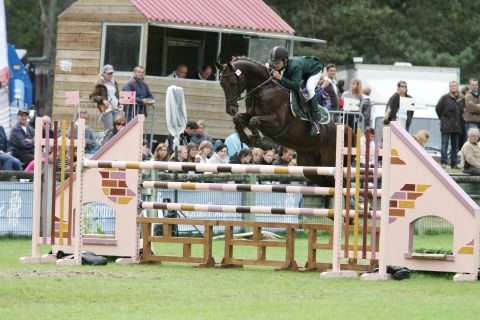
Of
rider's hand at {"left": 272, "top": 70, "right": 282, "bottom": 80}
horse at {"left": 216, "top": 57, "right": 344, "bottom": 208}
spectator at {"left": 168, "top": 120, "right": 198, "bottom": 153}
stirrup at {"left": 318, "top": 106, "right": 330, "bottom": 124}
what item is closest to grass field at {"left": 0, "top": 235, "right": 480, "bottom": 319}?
horse at {"left": 216, "top": 57, "right": 344, "bottom": 208}

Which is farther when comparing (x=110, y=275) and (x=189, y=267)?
(x=189, y=267)

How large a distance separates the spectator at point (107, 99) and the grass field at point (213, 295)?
26.1 feet

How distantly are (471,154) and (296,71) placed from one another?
704 cm

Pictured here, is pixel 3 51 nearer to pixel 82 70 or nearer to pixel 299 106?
pixel 82 70

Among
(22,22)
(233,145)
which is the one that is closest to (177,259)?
(233,145)

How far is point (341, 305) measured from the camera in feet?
30.8

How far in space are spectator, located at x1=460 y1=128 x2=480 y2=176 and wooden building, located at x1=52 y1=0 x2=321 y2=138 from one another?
5783 millimetres

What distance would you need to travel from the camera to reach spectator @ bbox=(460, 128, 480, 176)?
21094 millimetres

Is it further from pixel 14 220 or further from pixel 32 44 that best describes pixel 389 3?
pixel 14 220

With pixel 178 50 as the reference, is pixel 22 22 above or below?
above

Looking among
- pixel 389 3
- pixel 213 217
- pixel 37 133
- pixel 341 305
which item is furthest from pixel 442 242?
pixel 389 3

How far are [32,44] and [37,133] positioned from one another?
142ft

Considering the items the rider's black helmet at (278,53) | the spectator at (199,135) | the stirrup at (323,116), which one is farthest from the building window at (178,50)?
the rider's black helmet at (278,53)

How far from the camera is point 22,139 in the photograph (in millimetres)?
19641
